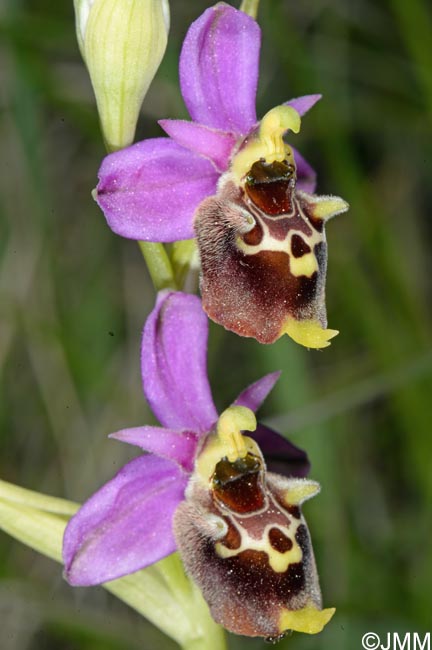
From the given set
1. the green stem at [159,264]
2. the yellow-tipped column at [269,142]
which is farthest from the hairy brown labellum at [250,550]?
the yellow-tipped column at [269,142]

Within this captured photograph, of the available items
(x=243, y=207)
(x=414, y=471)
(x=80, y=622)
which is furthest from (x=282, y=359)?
(x=243, y=207)

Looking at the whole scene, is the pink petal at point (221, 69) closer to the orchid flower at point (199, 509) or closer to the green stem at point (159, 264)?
the green stem at point (159, 264)

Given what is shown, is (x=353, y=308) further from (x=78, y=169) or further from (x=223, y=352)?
(x=78, y=169)

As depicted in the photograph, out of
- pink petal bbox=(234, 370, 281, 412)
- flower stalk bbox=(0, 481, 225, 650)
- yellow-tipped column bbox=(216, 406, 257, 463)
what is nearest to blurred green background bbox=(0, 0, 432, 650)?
flower stalk bbox=(0, 481, 225, 650)

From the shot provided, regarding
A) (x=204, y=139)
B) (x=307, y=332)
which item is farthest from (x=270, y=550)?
(x=204, y=139)

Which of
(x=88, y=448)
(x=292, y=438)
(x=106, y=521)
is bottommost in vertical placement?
(x=88, y=448)

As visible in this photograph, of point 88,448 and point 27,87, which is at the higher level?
point 27,87

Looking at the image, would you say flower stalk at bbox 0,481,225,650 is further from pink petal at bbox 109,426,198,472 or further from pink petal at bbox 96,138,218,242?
pink petal at bbox 96,138,218,242
